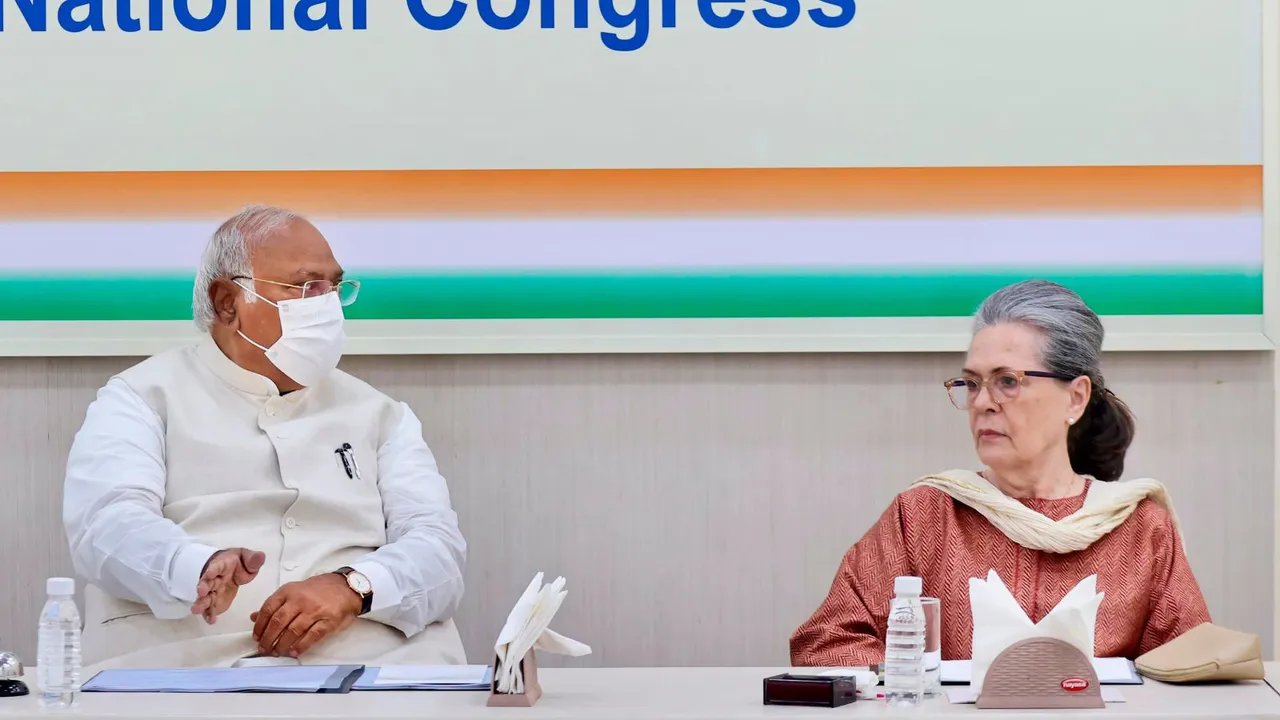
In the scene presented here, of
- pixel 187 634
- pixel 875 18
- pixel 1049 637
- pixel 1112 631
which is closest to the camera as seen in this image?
pixel 1049 637

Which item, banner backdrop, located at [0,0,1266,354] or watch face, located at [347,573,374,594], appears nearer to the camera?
watch face, located at [347,573,374,594]

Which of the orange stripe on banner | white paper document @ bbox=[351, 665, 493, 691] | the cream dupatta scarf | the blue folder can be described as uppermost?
the orange stripe on banner

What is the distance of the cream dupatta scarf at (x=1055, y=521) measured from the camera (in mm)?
2582

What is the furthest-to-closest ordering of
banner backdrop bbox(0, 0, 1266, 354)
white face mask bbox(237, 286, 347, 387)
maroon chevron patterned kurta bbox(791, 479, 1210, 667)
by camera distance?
Answer: 1. banner backdrop bbox(0, 0, 1266, 354)
2. white face mask bbox(237, 286, 347, 387)
3. maroon chevron patterned kurta bbox(791, 479, 1210, 667)

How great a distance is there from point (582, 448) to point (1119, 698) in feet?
5.52

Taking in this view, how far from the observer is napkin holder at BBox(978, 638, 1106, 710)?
1.91 metres

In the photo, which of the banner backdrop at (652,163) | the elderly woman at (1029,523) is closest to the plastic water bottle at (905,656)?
the elderly woman at (1029,523)

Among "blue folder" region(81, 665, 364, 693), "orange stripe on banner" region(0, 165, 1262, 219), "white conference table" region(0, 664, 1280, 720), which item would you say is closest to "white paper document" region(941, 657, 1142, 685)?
"white conference table" region(0, 664, 1280, 720)

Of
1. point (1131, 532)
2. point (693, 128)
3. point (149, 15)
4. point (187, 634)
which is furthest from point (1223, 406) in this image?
point (149, 15)

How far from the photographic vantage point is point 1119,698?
1.97 m

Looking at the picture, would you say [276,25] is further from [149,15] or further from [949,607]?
[949,607]

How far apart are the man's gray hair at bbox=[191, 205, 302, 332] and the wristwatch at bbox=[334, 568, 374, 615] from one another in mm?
660

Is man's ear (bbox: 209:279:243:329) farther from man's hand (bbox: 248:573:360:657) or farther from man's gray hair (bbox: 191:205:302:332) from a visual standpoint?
man's hand (bbox: 248:573:360:657)

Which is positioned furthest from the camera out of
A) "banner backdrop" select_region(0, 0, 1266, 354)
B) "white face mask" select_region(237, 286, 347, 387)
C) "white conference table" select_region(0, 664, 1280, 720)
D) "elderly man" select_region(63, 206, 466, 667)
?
"banner backdrop" select_region(0, 0, 1266, 354)
